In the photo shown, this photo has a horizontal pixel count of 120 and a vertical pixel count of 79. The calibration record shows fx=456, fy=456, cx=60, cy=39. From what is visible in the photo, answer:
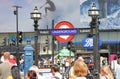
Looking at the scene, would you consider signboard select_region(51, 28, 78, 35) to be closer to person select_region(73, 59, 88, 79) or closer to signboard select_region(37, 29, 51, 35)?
signboard select_region(37, 29, 51, 35)

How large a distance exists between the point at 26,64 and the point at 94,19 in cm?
574

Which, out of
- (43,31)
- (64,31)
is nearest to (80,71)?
(64,31)

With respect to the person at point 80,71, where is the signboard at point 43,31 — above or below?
above

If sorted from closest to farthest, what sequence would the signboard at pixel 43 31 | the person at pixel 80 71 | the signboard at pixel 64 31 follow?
1. the person at pixel 80 71
2. the signboard at pixel 64 31
3. the signboard at pixel 43 31

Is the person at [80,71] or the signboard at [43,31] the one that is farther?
the signboard at [43,31]

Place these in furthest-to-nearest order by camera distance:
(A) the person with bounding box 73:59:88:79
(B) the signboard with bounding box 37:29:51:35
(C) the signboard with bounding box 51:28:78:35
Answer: (B) the signboard with bounding box 37:29:51:35 < (C) the signboard with bounding box 51:28:78:35 < (A) the person with bounding box 73:59:88:79

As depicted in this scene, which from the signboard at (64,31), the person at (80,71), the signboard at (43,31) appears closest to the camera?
the person at (80,71)

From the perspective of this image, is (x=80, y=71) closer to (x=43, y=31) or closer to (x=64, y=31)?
(x=64, y=31)

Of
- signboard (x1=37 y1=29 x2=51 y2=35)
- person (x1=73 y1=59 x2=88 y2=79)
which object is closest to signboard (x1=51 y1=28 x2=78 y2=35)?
signboard (x1=37 y1=29 x2=51 y2=35)

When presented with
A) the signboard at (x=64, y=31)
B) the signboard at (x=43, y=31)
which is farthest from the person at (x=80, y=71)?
the signboard at (x=43, y=31)

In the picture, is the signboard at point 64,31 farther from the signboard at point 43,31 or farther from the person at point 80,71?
the person at point 80,71

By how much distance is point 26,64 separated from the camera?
2372cm

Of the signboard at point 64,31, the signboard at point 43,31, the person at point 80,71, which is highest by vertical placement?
the signboard at point 43,31

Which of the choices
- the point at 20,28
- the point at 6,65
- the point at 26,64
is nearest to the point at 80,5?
the point at 20,28
